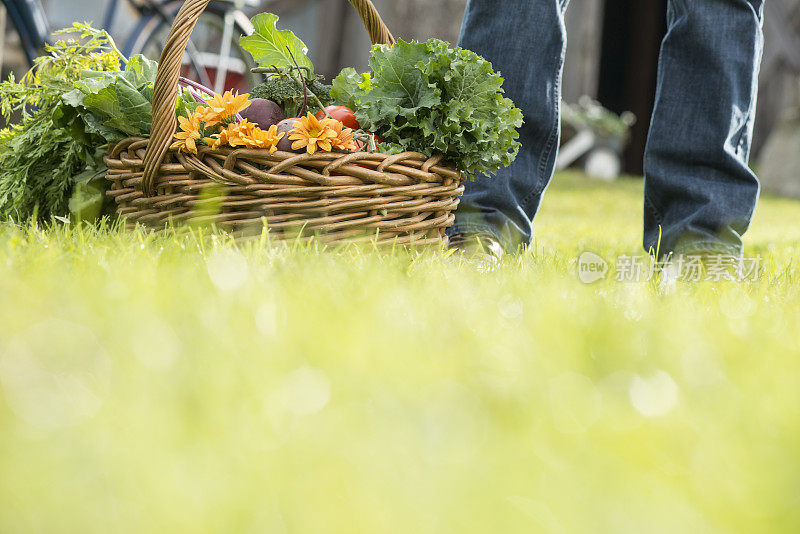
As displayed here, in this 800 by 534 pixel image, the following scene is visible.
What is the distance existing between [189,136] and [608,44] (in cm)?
829

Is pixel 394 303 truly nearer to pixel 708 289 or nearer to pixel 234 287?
pixel 234 287

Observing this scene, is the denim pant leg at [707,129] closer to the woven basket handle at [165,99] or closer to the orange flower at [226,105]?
the orange flower at [226,105]

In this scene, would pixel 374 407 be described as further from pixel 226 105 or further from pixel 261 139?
pixel 226 105

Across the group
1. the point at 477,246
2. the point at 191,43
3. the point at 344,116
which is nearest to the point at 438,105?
the point at 344,116

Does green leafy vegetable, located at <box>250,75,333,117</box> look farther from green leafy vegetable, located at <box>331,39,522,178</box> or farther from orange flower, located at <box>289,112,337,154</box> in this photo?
orange flower, located at <box>289,112,337,154</box>

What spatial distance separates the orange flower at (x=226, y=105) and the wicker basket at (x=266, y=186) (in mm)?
72

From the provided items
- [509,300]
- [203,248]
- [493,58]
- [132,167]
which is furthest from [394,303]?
[493,58]

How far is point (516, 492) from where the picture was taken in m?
0.43

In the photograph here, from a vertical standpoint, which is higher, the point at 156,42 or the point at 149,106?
the point at 149,106

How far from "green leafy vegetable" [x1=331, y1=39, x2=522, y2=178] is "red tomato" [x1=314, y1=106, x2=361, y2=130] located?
0.7 inches

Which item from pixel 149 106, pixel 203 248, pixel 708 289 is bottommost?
pixel 708 289

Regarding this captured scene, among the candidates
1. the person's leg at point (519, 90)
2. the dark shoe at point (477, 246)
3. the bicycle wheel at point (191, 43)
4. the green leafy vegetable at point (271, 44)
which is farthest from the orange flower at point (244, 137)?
the bicycle wheel at point (191, 43)

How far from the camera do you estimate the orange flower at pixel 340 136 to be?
1.28m

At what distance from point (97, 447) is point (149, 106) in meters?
1.10
